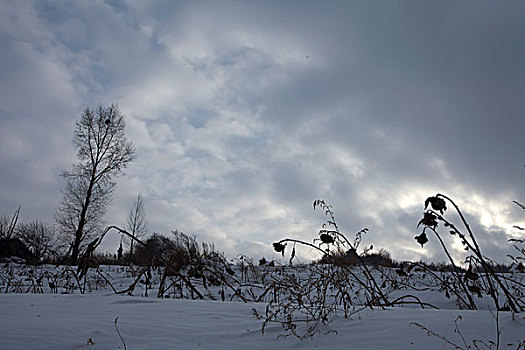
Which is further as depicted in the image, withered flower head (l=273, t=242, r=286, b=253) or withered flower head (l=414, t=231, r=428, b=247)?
withered flower head (l=273, t=242, r=286, b=253)

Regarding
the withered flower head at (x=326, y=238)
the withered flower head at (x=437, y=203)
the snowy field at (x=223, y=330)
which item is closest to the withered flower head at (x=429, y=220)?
the withered flower head at (x=437, y=203)

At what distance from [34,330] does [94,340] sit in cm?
43

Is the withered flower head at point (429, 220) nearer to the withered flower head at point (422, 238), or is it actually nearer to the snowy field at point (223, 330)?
the withered flower head at point (422, 238)

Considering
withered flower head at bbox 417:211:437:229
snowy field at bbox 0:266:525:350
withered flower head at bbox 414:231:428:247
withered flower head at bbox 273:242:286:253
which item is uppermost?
withered flower head at bbox 417:211:437:229

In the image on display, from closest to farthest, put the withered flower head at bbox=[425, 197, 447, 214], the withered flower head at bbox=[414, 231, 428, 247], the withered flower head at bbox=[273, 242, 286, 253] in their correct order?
the withered flower head at bbox=[425, 197, 447, 214]
the withered flower head at bbox=[414, 231, 428, 247]
the withered flower head at bbox=[273, 242, 286, 253]

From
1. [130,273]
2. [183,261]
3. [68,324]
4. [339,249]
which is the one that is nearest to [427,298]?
[339,249]

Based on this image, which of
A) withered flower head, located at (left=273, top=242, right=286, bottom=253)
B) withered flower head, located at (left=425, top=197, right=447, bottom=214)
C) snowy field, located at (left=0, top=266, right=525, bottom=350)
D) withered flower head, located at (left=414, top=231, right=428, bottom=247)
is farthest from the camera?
withered flower head, located at (left=273, top=242, right=286, bottom=253)

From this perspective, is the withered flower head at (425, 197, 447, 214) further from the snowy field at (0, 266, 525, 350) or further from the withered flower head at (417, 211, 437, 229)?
the snowy field at (0, 266, 525, 350)

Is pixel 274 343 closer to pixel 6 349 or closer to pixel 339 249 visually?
pixel 6 349

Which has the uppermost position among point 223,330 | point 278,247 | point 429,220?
point 429,220

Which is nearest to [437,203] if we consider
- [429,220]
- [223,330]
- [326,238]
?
[429,220]

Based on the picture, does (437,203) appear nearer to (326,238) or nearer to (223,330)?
(326,238)

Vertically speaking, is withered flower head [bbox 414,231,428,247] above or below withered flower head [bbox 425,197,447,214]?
below

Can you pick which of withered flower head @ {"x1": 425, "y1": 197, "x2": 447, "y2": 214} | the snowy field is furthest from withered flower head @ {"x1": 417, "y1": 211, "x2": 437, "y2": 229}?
the snowy field
